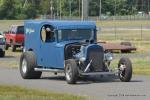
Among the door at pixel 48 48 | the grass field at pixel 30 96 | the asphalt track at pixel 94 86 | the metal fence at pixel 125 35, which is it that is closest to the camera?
the grass field at pixel 30 96

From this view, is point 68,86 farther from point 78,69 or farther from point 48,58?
point 48,58

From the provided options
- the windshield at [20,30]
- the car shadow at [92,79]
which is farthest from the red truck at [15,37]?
the car shadow at [92,79]

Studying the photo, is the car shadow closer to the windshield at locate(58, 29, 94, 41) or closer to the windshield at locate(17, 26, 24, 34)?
the windshield at locate(58, 29, 94, 41)

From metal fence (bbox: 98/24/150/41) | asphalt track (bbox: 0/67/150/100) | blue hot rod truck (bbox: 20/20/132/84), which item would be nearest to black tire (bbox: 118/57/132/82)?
blue hot rod truck (bbox: 20/20/132/84)

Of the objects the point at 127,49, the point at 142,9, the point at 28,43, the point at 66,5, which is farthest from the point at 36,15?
the point at 28,43

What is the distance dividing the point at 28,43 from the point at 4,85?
3.77m

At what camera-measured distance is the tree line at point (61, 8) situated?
14725cm

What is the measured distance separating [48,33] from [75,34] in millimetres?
925

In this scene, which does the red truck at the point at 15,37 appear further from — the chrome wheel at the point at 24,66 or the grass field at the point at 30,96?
the grass field at the point at 30,96

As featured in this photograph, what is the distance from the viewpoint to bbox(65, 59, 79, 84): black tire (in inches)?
699

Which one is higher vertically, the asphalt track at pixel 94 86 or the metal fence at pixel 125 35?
the asphalt track at pixel 94 86

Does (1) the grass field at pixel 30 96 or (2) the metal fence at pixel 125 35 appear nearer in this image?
(1) the grass field at pixel 30 96

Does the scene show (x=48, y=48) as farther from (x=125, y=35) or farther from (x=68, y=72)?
(x=125, y=35)

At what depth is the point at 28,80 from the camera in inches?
795
